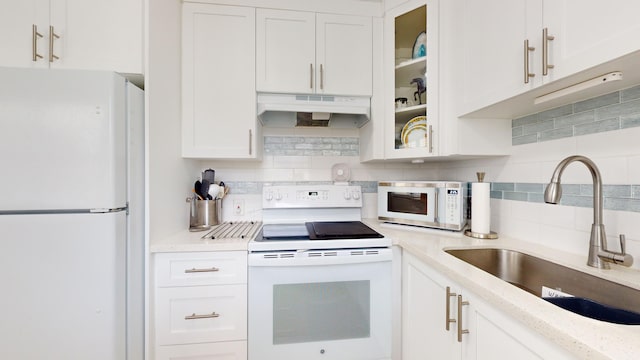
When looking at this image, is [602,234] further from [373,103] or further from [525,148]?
[373,103]

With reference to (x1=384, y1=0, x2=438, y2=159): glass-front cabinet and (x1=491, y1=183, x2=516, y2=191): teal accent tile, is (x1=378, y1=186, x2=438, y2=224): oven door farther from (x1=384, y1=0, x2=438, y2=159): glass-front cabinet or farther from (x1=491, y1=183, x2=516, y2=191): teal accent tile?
(x1=491, y1=183, x2=516, y2=191): teal accent tile

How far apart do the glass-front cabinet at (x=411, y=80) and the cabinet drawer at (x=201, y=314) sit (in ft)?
4.09

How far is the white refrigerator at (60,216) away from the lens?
102 cm

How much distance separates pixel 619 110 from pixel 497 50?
0.48m

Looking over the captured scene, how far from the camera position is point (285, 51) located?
155cm

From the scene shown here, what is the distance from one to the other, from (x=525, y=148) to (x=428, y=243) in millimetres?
734

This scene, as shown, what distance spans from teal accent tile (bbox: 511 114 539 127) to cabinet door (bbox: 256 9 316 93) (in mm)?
1183

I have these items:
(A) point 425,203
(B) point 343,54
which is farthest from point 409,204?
(B) point 343,54

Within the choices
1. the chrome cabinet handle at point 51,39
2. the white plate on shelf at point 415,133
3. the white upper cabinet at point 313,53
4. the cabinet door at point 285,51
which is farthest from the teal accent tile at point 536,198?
the chrome cabinet handle at point 51,39

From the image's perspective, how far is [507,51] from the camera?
1.01 metres

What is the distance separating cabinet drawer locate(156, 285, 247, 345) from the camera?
121 centimetres

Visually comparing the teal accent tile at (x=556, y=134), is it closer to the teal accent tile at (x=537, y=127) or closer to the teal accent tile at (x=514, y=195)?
the teal accent tile at (x=537, y=127)

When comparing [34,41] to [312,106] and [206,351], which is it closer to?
[312,106]

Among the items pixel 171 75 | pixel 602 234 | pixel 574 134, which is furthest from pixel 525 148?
pixel 171 75
